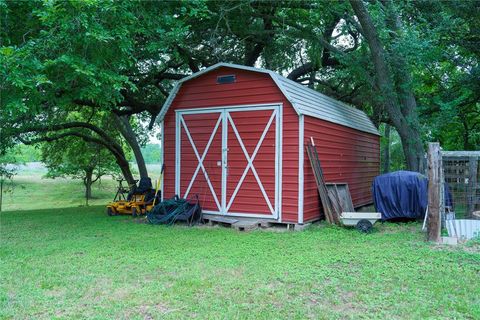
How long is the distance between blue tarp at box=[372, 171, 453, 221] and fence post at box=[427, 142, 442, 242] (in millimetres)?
1990

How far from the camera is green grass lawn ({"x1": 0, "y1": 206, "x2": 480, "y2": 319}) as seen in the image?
3.29 meters

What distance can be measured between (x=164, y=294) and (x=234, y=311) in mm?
780

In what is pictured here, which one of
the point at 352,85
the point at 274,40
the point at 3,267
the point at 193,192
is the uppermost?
the point at 274,40

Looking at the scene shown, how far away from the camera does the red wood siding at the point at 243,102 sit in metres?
7.30

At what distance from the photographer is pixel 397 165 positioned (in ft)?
67.7

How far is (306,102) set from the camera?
7.80m

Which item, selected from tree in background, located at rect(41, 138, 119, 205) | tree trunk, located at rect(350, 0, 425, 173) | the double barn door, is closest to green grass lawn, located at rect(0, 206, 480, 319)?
the double barn door

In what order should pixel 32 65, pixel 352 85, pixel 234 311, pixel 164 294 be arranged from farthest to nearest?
pixel 352 85 → pixel 32 65 → pixel 164 294 → pixel 234 311

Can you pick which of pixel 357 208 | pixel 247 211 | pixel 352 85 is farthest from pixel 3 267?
pixel 352 85

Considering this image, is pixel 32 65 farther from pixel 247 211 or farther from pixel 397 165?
pixel 397 165

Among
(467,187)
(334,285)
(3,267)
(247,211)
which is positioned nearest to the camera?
(334,285)

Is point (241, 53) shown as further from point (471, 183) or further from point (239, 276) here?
point (239, 276)

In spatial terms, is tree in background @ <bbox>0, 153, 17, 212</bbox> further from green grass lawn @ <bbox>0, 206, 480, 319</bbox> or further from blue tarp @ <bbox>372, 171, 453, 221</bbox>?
blue tarp @ <bbox>372, 171, 453, 221</bbox>

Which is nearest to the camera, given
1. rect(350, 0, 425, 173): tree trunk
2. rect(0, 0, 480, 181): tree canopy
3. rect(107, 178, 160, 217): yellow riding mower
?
rect(0, 0, 480, 181): tree canopy
